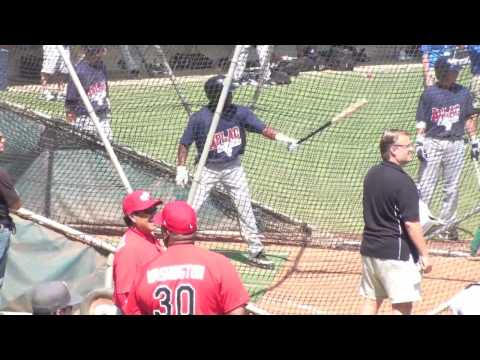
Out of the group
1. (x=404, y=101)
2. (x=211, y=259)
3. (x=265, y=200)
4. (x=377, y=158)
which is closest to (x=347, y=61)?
(x=404, y=101)

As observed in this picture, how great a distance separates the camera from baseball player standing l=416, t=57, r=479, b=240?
9289 mm

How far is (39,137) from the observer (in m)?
9.16

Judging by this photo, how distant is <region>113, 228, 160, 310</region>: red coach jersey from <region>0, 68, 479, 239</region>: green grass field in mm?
3732

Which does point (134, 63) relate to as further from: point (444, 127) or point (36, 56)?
point (444, 127)

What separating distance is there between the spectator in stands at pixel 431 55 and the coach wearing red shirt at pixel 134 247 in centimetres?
532

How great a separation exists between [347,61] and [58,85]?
6489 millimetres

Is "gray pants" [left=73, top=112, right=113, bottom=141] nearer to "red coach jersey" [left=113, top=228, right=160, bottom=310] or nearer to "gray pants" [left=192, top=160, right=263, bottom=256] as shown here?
"gray pants" [left=192, top=160, right=263, bottom=256]

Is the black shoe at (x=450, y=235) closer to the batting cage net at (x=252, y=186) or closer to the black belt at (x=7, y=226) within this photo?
the batting cage net at (x=252, y=186)

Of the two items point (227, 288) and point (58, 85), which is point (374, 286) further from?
point (58, 85)

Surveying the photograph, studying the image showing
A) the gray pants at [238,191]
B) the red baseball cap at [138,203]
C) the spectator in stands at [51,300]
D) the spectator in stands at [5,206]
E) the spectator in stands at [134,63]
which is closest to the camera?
the spectator in stands at [51,300]

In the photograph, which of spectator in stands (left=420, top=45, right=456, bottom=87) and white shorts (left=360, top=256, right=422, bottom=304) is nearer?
white shorts (left=360, top=256, right=422, bottom=304)

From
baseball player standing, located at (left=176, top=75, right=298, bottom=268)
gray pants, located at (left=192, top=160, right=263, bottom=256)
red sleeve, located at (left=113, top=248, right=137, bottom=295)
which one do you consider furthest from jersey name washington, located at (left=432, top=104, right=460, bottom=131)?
red sleeve, located at (left=113, top=248, right=137, bottom=295)

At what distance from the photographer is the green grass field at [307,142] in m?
10.4

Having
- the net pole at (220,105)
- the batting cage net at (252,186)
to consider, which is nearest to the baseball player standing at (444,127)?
the batting cage net at (252,186)
